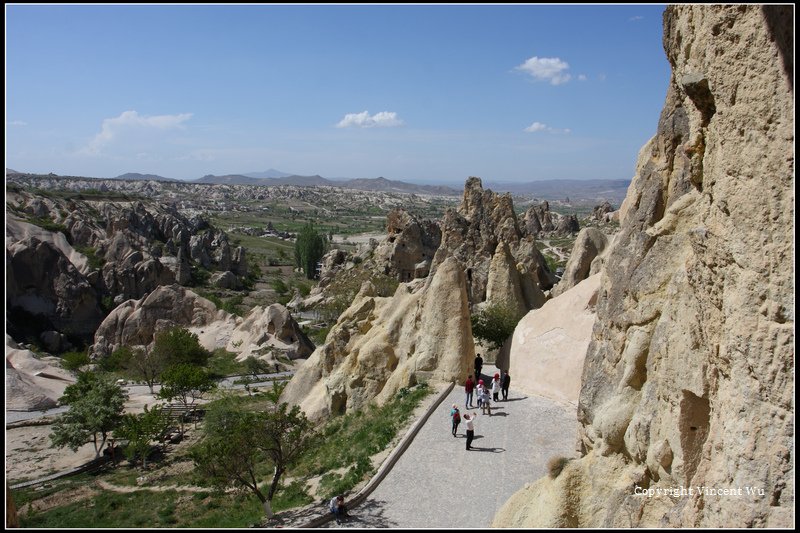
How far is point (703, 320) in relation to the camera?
258 inches

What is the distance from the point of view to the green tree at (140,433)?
24.4 meters

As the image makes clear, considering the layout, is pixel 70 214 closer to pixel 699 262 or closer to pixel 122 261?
pixel 122 261

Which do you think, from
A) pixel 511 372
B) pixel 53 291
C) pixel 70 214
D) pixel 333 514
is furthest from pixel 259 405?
pixel 70 214

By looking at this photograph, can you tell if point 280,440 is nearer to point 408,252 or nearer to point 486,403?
point 486,403

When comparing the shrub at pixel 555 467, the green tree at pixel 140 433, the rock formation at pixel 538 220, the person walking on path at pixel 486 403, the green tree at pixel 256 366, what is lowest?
the green tree at pixel 256 366

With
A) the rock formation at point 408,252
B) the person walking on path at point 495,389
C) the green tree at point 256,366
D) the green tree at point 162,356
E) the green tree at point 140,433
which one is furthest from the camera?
the rock formation at point 408,252

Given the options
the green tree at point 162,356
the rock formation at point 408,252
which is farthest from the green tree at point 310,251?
the green tree at point 162,356

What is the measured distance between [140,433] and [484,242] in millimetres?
24484

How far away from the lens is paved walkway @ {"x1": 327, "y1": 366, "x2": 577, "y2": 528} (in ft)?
37.5

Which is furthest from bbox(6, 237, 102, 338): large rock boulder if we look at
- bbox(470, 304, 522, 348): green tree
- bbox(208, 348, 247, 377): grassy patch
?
bbox(470, 304, 522, 348): green tree

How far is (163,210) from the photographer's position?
99.3m

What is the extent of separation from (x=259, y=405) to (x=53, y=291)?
3277cm

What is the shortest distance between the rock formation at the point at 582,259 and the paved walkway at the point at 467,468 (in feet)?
53.7

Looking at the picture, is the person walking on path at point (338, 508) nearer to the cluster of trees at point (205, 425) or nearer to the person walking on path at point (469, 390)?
the cluster of trees at point (205, 425)
